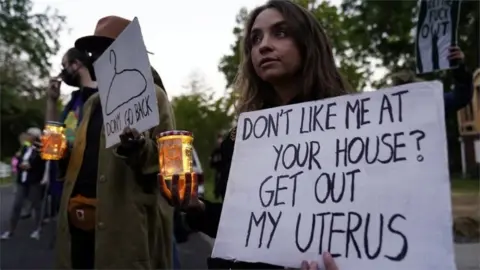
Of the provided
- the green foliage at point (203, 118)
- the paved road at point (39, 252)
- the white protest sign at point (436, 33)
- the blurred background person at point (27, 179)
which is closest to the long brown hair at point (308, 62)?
the white protest sign at point (436, 33)

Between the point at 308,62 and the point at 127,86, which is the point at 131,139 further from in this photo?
the point at 308,62

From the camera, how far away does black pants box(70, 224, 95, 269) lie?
10.6 feet

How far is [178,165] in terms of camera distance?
203 centimetres

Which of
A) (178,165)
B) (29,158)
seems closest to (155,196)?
(178,165)

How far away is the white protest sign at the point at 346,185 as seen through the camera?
4.93ft

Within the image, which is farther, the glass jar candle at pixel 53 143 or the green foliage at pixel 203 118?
the green foliage at pixel 203 118

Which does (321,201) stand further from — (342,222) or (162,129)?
(162,129)

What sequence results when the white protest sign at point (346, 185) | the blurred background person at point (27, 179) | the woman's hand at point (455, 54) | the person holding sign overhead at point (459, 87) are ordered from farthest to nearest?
the blurred background person at point (27, 179), the woman's hand at point (455, 54), the person holding sign overhead at point (459, 87), the white protest sign at point (346, 185)

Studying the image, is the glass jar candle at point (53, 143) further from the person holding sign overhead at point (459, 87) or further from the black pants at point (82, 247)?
the person holding sign overhead at point (459, 87)

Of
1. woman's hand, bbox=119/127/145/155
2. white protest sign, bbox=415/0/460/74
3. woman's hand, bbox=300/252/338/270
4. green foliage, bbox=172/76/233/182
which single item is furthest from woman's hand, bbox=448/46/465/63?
green foliage, bbox=172/76/233/182

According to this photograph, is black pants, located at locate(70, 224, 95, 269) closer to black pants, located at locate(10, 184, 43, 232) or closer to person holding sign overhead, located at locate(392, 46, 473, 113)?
person holding sign overhead, located at locate(392, 46, 473, 113)

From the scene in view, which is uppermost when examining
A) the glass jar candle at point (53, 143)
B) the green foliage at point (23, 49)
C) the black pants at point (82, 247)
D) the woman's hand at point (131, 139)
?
the green foliage at point (23, 49)

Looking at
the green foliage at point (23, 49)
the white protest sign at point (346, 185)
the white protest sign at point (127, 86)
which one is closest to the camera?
the white protest sign at point (346, 185)

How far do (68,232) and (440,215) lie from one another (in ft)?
7.22
